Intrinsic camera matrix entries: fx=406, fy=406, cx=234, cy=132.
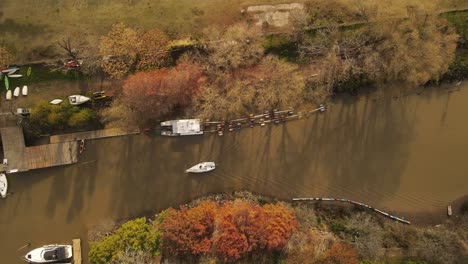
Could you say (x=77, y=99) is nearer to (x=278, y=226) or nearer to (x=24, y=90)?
(x=24, y=90)

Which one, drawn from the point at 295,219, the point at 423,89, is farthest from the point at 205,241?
the point at 423,89

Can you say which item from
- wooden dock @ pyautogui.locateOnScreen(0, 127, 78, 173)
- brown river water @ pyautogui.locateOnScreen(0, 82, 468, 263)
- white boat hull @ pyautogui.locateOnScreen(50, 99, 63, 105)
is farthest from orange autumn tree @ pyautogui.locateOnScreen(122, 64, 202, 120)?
wooden dock @ pyautogui.locateOnScreen(0, 127, 78, 173)

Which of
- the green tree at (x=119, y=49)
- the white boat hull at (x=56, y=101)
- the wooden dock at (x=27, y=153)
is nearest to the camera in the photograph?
the green tree at (x=119, y=49)

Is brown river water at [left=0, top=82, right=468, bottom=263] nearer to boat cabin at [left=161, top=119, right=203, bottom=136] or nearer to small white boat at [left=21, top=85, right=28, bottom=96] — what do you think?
boat cabin at [left=161, top=119, right=203, bottom=136]

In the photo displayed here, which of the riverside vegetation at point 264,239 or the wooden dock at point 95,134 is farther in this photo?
the wooden dock at point 95,134

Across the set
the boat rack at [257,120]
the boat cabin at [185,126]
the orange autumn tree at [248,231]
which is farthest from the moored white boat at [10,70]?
the orange autumn tree at [248,231]

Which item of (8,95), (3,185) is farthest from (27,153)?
(8,95)

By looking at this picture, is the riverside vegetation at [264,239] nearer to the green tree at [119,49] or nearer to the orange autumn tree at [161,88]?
the orange autumn tree at [161,88]
